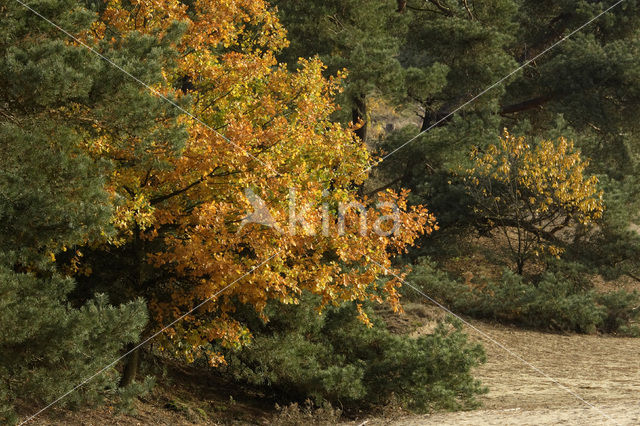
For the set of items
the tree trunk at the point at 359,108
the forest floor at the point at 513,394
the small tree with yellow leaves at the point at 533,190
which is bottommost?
the forest floor at the point at 513,394

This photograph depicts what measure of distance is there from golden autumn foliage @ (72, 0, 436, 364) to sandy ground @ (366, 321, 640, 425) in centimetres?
205

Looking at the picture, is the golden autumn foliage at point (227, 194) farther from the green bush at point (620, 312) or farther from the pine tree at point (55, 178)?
the green bush at point (620, 312)

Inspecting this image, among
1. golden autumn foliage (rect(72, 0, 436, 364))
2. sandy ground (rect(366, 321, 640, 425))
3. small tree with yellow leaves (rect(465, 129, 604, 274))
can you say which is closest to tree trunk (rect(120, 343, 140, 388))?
golden autumn foliage (rect(72, 0, 436, 364))

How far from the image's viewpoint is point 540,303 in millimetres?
15820

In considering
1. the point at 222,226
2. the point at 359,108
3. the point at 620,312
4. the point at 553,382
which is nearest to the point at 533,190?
the point at 620,312

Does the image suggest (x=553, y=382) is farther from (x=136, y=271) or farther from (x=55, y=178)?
(x=55, y=178)

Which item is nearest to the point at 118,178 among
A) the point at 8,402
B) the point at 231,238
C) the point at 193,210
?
the point at 193,210

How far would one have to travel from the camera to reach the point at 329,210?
31.3ft

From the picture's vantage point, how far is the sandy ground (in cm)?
784

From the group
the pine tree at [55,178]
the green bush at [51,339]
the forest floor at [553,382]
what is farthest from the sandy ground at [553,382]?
the pine tree at [55,178]

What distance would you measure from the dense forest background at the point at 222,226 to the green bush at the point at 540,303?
0.15 feet

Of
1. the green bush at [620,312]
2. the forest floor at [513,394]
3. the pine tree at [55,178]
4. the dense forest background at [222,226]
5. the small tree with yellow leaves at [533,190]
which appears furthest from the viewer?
the small tree with yellow leaves at [533,190]

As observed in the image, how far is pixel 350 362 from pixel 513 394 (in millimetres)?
2454

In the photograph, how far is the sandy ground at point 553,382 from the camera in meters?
7.84
